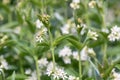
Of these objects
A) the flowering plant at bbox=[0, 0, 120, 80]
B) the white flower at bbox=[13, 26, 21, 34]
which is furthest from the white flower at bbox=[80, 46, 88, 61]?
the white flower at bbox=[13, 26, 21, 34]

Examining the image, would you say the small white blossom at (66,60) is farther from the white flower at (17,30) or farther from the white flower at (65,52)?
the white flower at (17,30)

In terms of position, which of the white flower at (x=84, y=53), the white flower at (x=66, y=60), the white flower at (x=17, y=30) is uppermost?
the white flower at (x=17, y=30)

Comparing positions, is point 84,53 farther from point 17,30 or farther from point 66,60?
point 17,30

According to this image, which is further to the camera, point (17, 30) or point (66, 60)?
point (17, 30)

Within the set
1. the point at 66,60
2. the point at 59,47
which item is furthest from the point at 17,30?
the point at 66,60

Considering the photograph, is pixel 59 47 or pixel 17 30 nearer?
pixel 59 47

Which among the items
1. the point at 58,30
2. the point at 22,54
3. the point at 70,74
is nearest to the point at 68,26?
the point at 58,30

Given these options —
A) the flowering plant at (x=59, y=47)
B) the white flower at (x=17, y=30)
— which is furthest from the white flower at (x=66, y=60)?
the white flower at (x=17, y=30)

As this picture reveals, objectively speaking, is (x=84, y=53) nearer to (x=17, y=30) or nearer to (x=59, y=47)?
(x=59, y=47)

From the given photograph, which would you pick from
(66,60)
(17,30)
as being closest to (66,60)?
(66,60)

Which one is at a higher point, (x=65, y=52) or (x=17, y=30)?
(x=17, y=30)

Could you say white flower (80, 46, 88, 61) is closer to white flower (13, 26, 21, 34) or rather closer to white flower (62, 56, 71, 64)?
white flower (62, 56, 71, 64)

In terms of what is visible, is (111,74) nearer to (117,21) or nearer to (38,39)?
(38,39)
